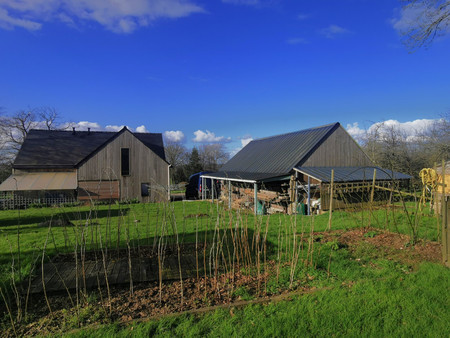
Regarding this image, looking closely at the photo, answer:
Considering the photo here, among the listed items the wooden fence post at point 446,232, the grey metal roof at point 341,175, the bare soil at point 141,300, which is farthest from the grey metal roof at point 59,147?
the wooden fence post at point 446,232

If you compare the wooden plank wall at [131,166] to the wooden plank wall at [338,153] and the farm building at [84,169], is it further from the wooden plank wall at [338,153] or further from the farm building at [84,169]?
the wooden plank wall at [338,153]

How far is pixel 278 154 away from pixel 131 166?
14.2 metres

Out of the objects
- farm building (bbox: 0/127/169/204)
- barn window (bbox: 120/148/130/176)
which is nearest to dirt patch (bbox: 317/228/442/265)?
farm building (bbox: 0/127/169/204)

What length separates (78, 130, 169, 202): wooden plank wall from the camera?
84.0 feet

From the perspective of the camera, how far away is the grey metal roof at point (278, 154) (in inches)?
727

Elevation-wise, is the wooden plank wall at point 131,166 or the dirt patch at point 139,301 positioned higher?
the wooden plank wall at point 131,166

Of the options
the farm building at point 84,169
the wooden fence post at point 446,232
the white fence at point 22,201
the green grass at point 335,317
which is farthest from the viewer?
the farm building at point 84,169

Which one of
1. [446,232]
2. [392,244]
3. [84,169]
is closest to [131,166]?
[84,169]

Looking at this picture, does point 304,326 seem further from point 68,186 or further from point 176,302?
point 68,186

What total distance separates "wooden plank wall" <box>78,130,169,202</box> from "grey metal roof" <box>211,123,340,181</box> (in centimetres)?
734

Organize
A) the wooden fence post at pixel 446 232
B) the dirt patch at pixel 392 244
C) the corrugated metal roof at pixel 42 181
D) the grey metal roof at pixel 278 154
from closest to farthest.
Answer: the wooden fence post at pixel 446 232 → the dirt patch at pixel 392 244 → the grey metal roof at pixel 278 154 → the corrugated metal roof at pixel 42 181

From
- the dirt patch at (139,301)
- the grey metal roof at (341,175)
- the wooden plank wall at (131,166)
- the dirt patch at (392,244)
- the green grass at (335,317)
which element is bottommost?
the green grass at (335,317)

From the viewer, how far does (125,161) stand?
87.3 feet

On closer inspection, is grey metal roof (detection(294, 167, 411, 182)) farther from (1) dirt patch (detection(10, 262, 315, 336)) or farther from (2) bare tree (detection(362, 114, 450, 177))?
(1) dirt patch (detection(10, 262, 315, 336))
